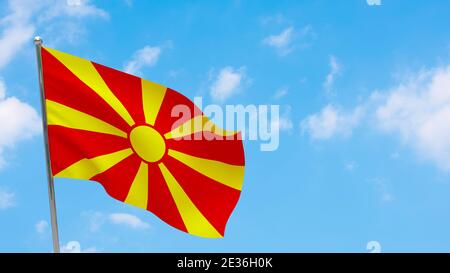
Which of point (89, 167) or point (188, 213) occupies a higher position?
point (89, 167)

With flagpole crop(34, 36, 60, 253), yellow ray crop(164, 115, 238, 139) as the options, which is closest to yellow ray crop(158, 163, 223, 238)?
yellow ray crop(164, 115, 238, 139)

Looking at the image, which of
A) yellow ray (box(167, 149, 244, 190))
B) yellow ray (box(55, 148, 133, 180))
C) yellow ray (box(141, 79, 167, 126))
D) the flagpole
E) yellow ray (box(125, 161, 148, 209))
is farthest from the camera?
yellow ray (box(167, 149, 244, 190))

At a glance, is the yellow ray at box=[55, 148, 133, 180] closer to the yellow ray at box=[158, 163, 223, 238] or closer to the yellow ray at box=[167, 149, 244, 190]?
the yellow ray at box=[158, 163, 223, 238]

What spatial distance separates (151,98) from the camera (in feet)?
34.5

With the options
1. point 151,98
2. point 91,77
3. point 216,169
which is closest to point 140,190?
point 216,169

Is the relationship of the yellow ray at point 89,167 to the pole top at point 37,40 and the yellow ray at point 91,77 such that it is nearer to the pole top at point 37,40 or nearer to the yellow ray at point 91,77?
the yellow ray at point 91,77

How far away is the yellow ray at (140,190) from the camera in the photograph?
10.3 metres

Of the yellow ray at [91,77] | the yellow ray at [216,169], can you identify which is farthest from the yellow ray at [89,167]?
the yellow ray at [216,169]

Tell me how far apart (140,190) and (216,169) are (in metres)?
1.31

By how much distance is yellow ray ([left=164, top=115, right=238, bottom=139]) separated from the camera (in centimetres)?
1053

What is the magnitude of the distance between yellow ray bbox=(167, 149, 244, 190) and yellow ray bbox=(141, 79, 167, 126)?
668mm

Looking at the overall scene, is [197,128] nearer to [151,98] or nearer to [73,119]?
[151,98]
